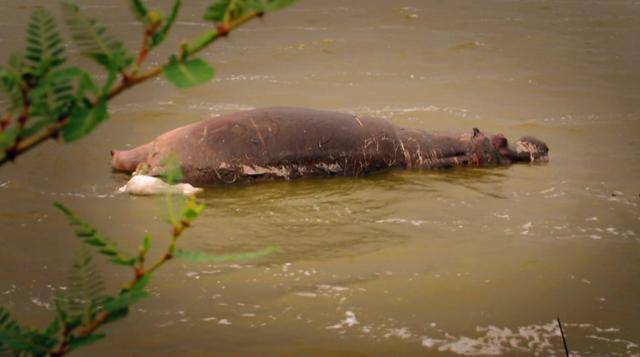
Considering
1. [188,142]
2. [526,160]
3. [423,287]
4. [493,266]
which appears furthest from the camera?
[526,160]

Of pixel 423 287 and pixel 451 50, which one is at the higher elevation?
pixel 451 50

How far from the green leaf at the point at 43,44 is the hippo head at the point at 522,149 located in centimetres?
611

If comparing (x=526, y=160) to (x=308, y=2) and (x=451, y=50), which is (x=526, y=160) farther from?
(x=308, y=2)

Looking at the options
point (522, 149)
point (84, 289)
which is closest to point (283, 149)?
point (522, 149)

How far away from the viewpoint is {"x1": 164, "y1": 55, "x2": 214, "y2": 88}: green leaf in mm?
958

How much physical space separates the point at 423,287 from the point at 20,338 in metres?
3.45

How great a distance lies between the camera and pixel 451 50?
11188 mm

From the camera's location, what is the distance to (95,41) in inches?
37.7

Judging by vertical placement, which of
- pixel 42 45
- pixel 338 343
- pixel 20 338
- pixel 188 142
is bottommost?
pixel 338 343

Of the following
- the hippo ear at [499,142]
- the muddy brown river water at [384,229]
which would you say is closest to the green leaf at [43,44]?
the muddy brown river water at [384,229]

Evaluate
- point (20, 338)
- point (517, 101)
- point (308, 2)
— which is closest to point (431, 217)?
point (517, 101)

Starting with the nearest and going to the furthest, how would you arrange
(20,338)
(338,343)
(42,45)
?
(42,45) → (20,338) → (338,343)

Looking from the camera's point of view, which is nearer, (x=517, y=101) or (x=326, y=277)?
(x=326, y=277)

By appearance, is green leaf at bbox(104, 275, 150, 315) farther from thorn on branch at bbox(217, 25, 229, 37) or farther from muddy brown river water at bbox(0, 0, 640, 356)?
muddy brown river water at bbox(0, 0, 640, 356)
